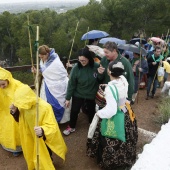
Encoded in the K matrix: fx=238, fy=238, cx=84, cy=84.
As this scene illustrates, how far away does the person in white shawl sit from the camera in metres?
4.18

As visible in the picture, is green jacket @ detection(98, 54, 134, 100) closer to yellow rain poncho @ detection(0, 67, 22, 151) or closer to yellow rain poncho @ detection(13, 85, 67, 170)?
yellow rain poncho @ detection(13, 85, 67, 170)

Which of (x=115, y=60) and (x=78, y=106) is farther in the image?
(x=78, y=106)

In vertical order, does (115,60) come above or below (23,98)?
above

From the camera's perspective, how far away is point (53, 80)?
432cm

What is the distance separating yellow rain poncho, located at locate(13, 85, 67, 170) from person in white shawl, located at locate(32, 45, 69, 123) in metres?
1.22

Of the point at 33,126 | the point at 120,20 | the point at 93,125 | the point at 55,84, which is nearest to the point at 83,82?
the point at 55,84

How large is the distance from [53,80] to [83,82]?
0.69 metres

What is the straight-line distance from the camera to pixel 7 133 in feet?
12.3


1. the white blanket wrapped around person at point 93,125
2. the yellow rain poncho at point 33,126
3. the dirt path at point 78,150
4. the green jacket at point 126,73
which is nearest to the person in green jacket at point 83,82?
the green jacket at point 126,73

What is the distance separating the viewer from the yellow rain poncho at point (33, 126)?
9.18 feet

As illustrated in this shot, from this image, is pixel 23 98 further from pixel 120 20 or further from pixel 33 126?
pixel 120 20

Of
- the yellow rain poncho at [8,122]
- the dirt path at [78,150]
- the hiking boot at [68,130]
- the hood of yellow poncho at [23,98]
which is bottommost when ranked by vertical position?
the dirt path at [78,150]

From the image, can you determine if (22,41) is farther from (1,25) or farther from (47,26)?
(1,25)

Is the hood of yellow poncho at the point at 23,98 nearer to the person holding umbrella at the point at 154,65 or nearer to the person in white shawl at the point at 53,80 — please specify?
the person in white shawl at the point at 53,80
